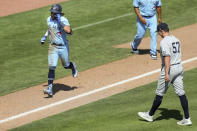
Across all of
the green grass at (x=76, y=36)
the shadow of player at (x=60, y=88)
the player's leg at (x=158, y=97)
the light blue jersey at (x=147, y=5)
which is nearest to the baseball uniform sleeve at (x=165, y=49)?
the player's leg at (x=158, y=97)

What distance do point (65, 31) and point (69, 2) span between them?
10535 millimetres

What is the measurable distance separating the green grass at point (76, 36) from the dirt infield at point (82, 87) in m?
0.52

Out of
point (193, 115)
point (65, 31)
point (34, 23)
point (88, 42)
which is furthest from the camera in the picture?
point (34, 23)

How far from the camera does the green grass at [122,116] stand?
11.2 metres

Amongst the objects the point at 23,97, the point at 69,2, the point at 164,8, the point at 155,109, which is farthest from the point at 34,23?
the point at 155,109

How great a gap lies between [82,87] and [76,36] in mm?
5387

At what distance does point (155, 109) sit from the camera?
441 inches

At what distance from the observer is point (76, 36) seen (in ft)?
64.0

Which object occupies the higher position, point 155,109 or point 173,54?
point 173,54

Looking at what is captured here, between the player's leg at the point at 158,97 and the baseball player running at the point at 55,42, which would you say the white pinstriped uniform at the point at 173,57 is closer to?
the player's leg at the point at 158,97

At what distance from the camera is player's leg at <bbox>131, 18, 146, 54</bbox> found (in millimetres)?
16609

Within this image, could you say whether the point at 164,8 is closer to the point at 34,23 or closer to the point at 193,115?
the point at 34,23

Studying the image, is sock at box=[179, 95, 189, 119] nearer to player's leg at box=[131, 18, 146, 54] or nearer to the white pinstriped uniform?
the white pinstriped uniform

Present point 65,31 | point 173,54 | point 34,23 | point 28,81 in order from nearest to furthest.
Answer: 1. point 173,54
2. point 65,31
3. point 28,81
4. point 34,23
